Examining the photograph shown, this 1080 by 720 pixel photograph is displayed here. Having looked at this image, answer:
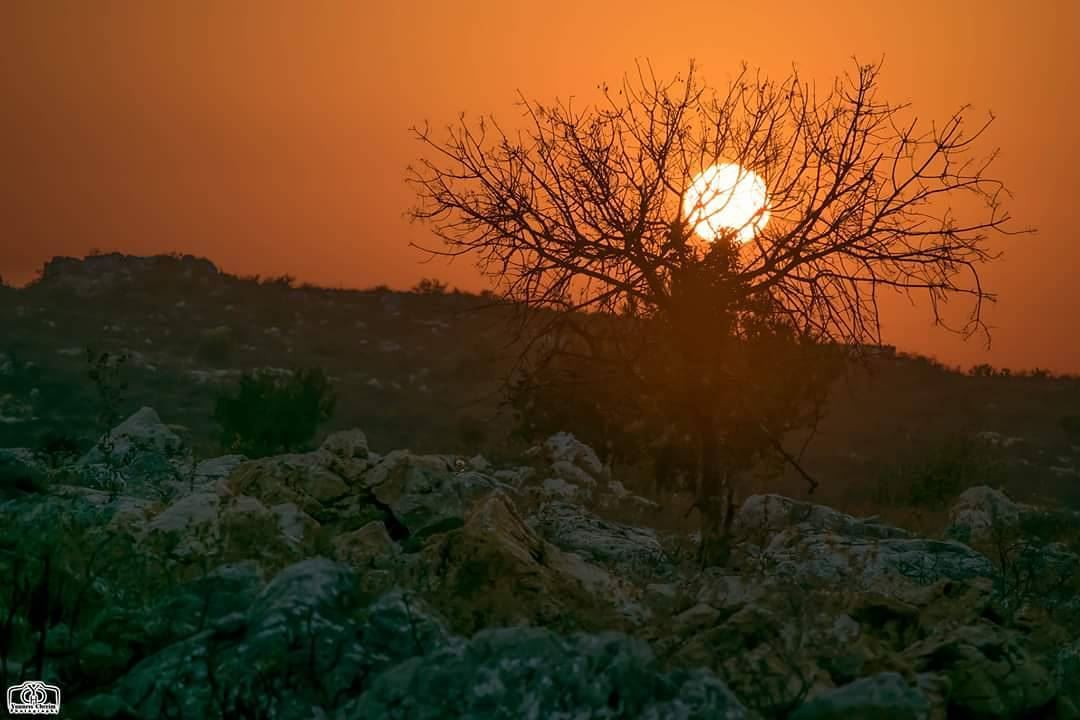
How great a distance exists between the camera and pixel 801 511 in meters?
16.6

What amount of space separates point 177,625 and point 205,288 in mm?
71529

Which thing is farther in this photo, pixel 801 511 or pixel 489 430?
pixel 489 430

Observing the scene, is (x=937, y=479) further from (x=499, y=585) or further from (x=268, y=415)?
(x=499, y=585)

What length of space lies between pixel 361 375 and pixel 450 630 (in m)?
54.6

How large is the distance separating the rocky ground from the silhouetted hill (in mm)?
18866

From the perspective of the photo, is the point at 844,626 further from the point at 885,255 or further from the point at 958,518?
the point at 958,518

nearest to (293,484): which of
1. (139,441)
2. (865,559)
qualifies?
(139,441)

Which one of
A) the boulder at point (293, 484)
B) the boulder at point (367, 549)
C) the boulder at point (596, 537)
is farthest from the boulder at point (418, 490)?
the boulder at point (367, 549)

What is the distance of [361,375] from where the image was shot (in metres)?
59.5

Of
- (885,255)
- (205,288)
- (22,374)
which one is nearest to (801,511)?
(885,255)

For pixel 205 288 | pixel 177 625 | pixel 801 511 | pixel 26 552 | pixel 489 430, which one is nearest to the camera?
pixel 177 625

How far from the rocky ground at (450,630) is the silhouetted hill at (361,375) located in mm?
18866

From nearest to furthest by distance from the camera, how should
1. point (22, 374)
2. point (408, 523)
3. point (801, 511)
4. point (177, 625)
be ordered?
point (177, 625) < point (408, 523) < point (801, 511) < point (22, 374)

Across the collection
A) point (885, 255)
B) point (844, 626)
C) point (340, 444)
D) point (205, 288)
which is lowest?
point (844, 626)
